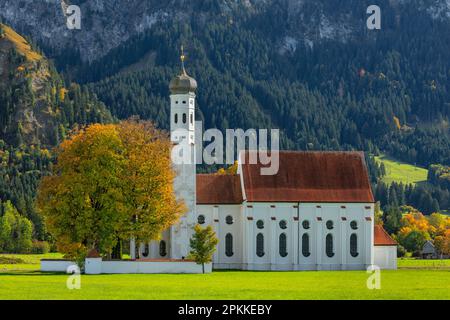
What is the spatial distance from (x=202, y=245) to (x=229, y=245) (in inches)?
594

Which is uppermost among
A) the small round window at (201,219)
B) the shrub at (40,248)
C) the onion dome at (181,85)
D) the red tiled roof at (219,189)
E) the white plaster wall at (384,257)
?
the onion dome at (181,85)

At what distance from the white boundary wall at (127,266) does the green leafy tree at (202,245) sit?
2.75 ft

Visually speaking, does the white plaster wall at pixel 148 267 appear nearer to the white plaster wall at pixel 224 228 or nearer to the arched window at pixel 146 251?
the arched window at pixel 146 251

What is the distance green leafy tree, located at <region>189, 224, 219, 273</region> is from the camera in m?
102

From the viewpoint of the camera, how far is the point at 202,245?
102 meters

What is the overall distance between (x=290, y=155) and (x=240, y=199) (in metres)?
6.88

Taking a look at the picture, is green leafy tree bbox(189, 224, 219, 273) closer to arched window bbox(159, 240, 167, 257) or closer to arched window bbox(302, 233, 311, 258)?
arched window bbox(159, 240, 167, 257)

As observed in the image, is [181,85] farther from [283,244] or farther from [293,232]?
[283,244]

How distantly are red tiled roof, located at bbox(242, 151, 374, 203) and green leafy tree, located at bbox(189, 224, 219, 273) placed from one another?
41.4 ft

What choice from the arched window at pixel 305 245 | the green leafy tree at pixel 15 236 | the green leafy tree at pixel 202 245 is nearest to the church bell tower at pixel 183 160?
the green leafy tree at pixel 202 245

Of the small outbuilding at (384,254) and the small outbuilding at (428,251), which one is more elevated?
the small outbuilding at (384,254)

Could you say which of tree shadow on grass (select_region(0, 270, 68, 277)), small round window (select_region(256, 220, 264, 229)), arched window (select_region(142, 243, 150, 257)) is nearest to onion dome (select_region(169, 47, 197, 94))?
small round window (select_region(256, 220, 264, 229))

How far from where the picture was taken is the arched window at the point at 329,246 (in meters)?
117
